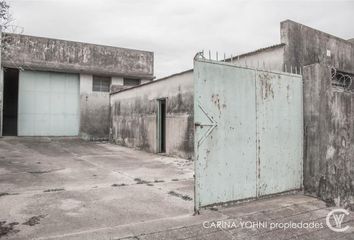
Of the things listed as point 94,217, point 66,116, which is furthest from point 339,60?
point 66,116

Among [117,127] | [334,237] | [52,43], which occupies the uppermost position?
[52,43]

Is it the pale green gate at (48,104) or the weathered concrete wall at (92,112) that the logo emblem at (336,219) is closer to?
→ the weathered concrete wall at (92,112)

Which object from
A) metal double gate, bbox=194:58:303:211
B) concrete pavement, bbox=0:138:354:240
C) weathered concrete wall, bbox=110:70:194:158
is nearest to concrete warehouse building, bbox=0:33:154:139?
weathered concrete wall, bbox=110:70:194:158

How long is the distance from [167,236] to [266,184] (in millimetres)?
2225

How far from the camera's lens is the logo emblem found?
4.12 meters

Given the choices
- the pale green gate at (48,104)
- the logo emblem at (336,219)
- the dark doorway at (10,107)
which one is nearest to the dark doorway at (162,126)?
the pale green gate at (48,104)

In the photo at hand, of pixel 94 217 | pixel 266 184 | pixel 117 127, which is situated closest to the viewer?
pixel 94 217

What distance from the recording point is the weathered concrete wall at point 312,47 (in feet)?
25.7

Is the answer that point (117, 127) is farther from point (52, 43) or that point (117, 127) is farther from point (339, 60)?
point (339, 60)

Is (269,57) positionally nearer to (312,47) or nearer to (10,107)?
(312,47)

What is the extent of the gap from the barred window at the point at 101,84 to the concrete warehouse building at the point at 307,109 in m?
1.68

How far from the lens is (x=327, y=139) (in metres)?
5.12

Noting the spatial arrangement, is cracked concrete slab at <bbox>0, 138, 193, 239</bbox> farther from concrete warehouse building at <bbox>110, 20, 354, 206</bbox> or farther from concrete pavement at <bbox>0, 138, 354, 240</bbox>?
concrete warehouse building at <bbox>110, 20, 354, 206</bbox>

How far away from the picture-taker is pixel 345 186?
17.5 ft
